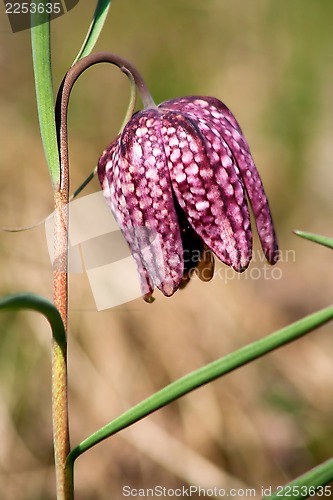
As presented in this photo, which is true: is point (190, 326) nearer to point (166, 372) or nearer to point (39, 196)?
point (166, 372)

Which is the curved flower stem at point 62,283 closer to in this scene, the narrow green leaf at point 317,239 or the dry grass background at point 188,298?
the narrow green leaf at point 317,239

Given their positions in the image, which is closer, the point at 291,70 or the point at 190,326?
the point at 190,326

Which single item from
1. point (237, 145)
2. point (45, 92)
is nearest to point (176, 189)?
point (237, 145)

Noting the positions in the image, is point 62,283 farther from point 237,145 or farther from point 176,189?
point 237,145

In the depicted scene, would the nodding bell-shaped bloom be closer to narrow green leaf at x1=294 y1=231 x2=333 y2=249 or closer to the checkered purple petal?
the checkered purple petal

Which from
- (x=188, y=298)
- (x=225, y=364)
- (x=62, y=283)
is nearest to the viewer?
(x=225, y=364)

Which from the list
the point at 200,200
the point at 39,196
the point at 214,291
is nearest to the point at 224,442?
the point at 214,291
